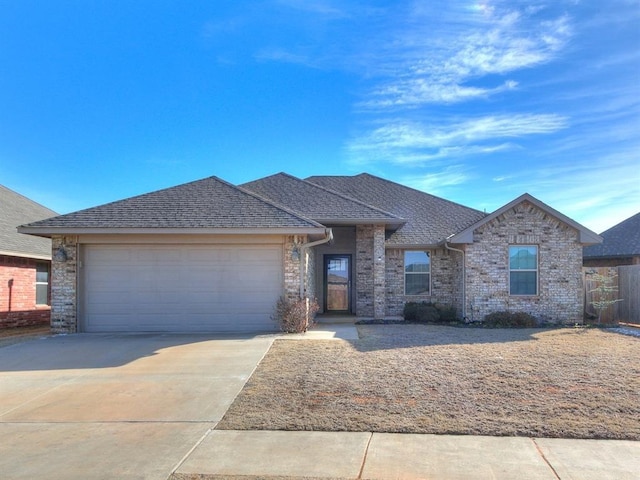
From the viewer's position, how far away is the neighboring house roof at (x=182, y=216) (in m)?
12.3

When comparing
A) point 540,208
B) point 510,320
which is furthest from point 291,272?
point 540,208

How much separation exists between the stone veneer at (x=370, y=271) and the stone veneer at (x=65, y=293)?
29.8ft

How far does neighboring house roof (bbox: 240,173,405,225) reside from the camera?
15609mm

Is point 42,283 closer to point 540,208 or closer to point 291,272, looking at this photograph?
point 291,272

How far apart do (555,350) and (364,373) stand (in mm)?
Result: 4796

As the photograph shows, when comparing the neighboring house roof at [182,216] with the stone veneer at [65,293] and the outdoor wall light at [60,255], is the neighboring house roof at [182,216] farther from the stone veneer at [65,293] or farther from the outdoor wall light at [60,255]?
the stone veneer at [65,293]

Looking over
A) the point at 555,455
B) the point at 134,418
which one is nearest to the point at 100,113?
the point at 134,418

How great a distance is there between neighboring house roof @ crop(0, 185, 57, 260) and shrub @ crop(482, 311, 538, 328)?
15222 mm

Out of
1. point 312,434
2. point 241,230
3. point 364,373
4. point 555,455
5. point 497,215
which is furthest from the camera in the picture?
point 497,215

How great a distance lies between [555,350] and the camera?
993cm

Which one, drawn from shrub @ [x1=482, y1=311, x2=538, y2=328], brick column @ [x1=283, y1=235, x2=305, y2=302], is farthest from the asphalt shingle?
shrub @ [x1=482, y1=311, x2=538, y2=328]

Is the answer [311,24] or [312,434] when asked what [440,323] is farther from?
[312,434]

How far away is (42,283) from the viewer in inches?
688

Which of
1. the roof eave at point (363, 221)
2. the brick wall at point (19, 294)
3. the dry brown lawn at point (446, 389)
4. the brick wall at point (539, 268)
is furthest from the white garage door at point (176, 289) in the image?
the brick wall at point (539, 268)
